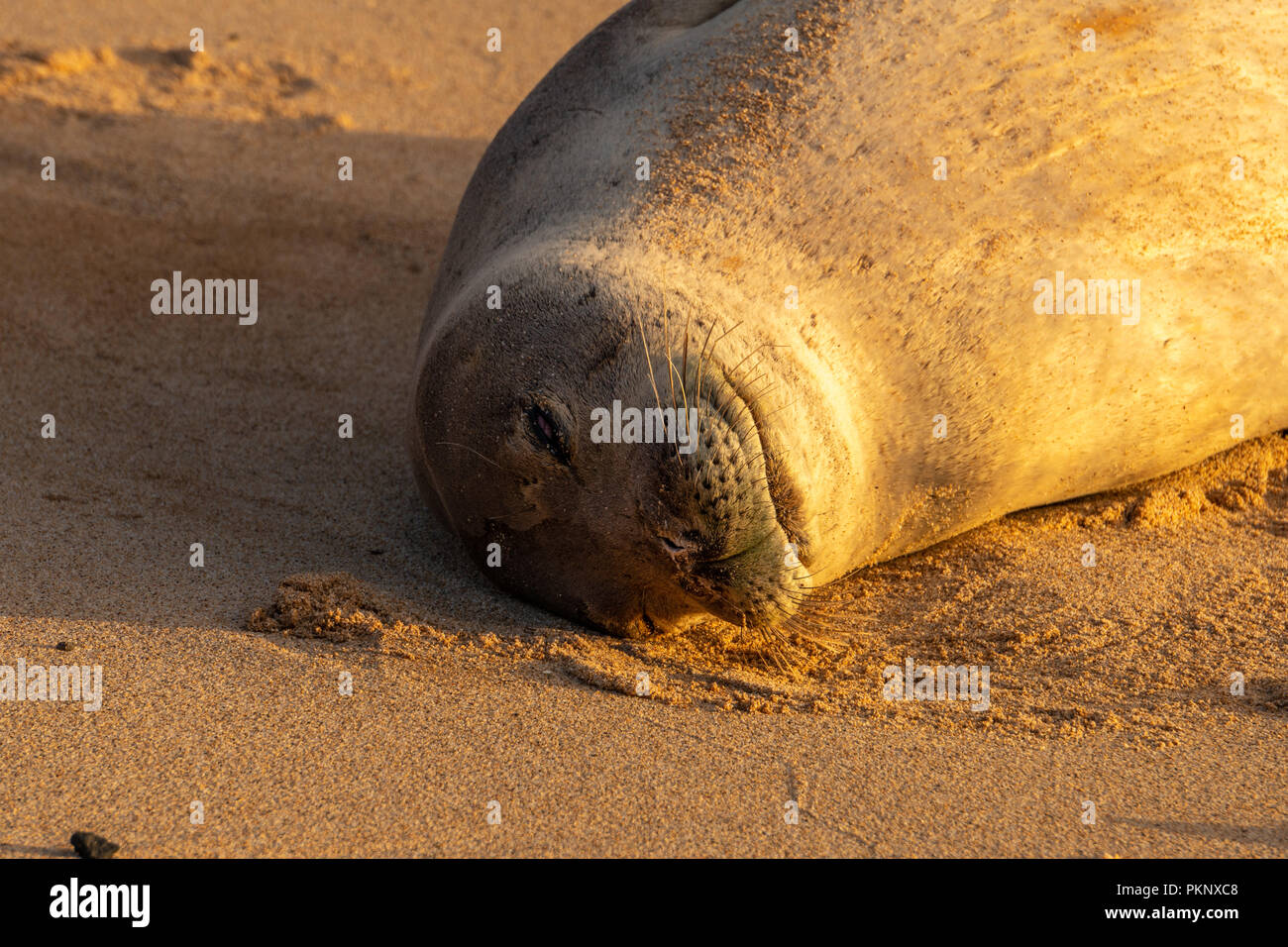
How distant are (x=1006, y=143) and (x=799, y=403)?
1021 mm

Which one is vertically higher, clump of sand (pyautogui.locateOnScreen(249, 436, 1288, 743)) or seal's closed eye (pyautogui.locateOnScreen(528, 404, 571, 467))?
seal's closed eye (pyautogui.locateOnScreen(528, 404, 571, 467))

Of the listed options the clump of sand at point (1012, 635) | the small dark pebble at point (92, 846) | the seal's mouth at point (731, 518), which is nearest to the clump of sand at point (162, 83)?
the clump of sand at point (1012, 635)

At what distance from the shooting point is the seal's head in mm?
2998

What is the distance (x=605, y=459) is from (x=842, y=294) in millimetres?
787

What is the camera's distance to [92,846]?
244 centimetres

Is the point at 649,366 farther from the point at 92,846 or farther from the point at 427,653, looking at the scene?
the point at 92,846

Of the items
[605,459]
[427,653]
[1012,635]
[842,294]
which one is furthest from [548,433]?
[1012,635]

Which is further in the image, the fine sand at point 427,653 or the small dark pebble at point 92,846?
the fine sand at point 427,653

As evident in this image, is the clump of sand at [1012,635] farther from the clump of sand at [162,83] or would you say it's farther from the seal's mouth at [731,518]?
the clump of sand at [162,83]

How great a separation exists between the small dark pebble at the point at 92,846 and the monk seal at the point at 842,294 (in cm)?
122

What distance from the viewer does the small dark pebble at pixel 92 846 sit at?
244cm

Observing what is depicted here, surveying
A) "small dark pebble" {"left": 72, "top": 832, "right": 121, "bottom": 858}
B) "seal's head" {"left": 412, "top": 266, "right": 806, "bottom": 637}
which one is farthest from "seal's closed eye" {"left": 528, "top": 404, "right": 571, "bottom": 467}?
"small dark pebble" {"left": 72, "top": 832, "right": 121, "bottom": 858}

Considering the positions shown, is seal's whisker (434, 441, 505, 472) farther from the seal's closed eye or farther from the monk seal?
the seal's closed eye

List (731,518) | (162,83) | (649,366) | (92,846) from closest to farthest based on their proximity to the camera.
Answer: (92,846)
(731,518)
(649,366)
(162,83)
